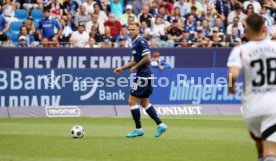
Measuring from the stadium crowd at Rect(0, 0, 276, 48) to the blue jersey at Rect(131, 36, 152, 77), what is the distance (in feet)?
31.1

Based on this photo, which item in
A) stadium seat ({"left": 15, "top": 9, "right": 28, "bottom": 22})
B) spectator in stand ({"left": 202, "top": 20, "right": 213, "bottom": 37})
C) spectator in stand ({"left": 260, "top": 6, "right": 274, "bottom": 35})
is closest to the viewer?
stadium seat ({"left": 15, "top": 9, "right": 28, "bottom": 22})

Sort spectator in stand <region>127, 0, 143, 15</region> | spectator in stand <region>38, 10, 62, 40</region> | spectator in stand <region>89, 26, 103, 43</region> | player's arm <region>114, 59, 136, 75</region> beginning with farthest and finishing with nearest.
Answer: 1. spectator in stand <region>127, 0, 143, 15</region>
2. spectator in stand <region>89, 26, 103, 43</region>
3. spectator in stand <region>38, 10, 62, 40</region>
4. player's arm <region>114, 59, 136, 75</region>

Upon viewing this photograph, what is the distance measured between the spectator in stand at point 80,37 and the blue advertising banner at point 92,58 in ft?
1.65

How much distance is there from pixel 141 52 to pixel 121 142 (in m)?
2.21

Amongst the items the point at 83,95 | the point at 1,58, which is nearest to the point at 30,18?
the point at 1,58

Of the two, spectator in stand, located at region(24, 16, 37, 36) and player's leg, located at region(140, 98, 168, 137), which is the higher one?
spectator in stand, located at region(24, 16, 37, 36)

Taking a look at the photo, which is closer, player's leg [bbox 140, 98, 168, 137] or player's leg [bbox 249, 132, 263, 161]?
player's leg [bbox 249, 132, 263, 161]

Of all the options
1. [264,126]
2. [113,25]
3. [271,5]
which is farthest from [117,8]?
[264,126]

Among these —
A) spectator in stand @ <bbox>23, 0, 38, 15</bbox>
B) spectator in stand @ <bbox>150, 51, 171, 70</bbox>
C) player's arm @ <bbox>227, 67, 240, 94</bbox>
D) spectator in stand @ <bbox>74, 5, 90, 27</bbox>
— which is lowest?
spectator in stand @ <bbox>150, 51, 171, 70</bbox>

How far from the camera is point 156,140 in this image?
16984 millimetres

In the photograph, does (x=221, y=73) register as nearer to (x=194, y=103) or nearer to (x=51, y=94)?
(x=194, y=103)

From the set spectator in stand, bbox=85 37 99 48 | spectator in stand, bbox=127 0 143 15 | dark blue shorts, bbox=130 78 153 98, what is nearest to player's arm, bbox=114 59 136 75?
dark blue shorts, bbox=130 78 153 98

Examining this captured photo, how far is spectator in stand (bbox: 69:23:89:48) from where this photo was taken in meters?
27.2

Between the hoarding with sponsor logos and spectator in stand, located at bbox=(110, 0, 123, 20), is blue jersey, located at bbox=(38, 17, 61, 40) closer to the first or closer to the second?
the hoarding with sponsor logos
